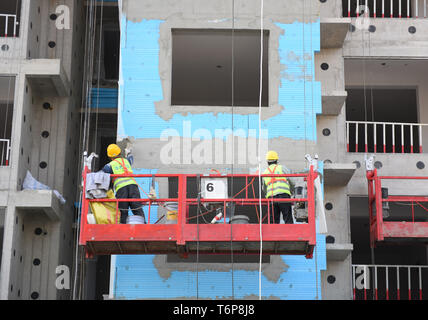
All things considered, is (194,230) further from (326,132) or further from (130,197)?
(326,132)

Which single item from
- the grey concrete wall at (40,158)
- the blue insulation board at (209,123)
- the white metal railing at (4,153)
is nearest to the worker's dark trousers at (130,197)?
the blue insulation board at (209,123)

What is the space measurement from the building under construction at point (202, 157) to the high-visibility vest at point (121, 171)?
41 cm

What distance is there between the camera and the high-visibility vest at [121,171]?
1908 cm

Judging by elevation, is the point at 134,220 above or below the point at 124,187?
below

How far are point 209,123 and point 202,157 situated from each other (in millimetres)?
927

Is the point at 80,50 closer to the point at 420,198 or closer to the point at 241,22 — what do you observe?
the point at 241,22

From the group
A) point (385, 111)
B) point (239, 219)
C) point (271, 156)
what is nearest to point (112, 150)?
point (239, 219)

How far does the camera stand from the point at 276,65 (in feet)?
73.8

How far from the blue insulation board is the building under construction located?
0.03 m

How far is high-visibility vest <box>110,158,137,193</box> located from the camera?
62.6 feet

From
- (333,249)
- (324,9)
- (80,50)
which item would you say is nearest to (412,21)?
(324,9)

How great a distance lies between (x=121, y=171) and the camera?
19.3 metres

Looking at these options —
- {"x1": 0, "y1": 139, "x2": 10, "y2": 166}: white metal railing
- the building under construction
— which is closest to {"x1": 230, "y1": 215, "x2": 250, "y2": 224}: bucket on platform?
the building under construction

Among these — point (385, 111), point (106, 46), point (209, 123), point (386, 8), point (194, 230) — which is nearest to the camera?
point (194, 230)
